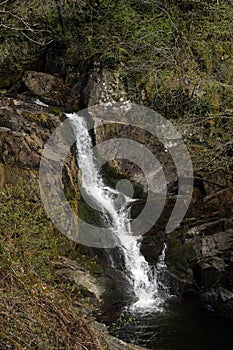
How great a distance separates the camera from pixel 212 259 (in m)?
7.97

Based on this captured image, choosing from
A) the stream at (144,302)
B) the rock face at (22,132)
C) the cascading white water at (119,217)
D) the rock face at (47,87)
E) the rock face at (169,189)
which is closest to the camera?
the stream at (144,302)

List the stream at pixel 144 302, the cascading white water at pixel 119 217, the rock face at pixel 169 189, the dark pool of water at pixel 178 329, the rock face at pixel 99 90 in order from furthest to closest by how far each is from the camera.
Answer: the rock face at pixel 99 90 < the cascading white water at pixel 119 217 < the rock face at pixel 169 189 < the stream at pixel 144 302 < the dark pool of water at pixel 178 329

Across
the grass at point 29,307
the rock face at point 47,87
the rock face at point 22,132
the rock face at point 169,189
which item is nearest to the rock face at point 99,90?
the rock face at point 169,189

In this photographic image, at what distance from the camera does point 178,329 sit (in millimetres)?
6801

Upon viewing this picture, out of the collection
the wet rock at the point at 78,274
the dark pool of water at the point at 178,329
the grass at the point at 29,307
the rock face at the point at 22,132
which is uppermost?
the grass at the point at 29,307

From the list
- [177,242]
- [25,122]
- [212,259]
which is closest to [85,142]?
[25,122]

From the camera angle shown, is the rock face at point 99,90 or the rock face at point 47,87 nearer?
the rock face at point 99,90

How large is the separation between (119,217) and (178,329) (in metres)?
3.00

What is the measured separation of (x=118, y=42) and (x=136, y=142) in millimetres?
2883

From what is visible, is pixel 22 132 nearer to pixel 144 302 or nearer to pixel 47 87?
pixel 47 87

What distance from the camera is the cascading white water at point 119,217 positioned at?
809 cm

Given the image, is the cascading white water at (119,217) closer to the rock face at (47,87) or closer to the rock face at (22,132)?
the rock face at (22,132)

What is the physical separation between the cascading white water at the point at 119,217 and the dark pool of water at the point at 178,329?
0.45 m

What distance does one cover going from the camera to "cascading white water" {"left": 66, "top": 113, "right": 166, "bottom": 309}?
318 inches
